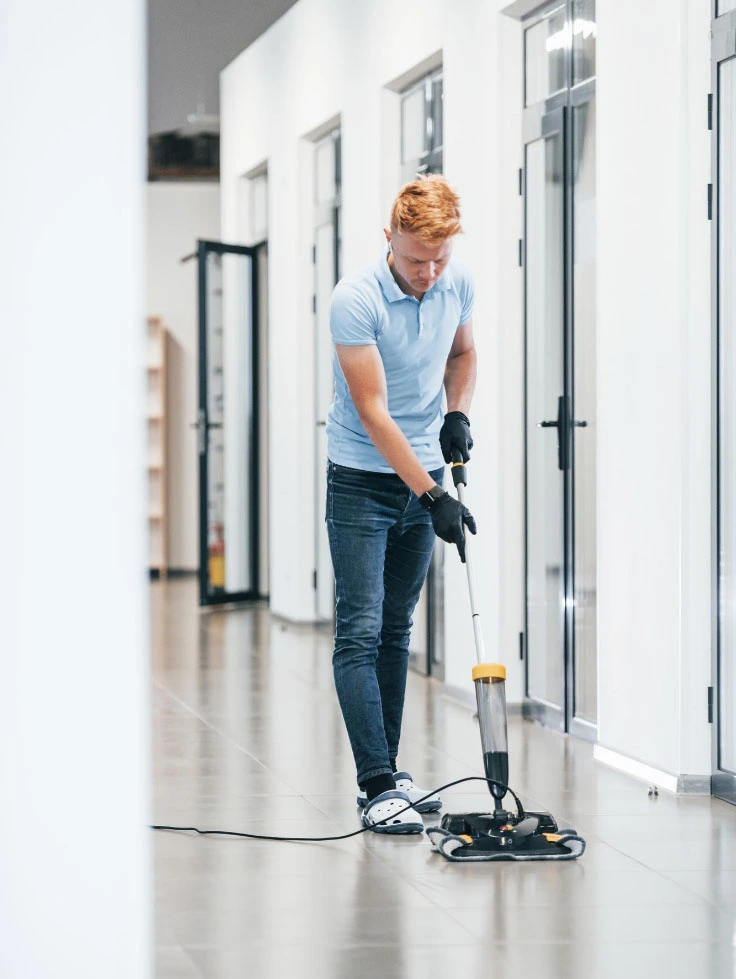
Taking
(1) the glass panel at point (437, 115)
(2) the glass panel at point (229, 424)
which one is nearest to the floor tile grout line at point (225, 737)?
(1) the glass panel at point (437, 115)

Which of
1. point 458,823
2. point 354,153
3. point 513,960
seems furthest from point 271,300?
point 513,960

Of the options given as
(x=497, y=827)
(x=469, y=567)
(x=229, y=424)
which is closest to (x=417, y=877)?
(x=497, y=827)

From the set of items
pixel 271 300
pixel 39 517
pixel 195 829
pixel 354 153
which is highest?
pixel 354 153

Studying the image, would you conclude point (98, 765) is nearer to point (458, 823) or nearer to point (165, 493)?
point (458, 823)

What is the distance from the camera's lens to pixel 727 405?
3.62m

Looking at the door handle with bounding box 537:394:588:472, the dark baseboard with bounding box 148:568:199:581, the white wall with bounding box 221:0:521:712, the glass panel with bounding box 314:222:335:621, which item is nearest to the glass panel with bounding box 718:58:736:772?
the door handle with bounding box 537:394:588:472

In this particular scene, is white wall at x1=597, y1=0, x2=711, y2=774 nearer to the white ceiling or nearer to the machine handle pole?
the machine handle pole

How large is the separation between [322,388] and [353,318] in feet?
14.2

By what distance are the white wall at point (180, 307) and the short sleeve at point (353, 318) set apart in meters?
7.71

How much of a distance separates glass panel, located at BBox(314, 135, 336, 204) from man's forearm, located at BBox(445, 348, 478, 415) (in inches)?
152

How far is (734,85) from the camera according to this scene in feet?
11.6

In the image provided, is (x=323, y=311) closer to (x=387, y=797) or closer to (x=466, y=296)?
(x=466, y=296)

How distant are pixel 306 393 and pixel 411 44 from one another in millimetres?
2265

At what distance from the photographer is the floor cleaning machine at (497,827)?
304cm
